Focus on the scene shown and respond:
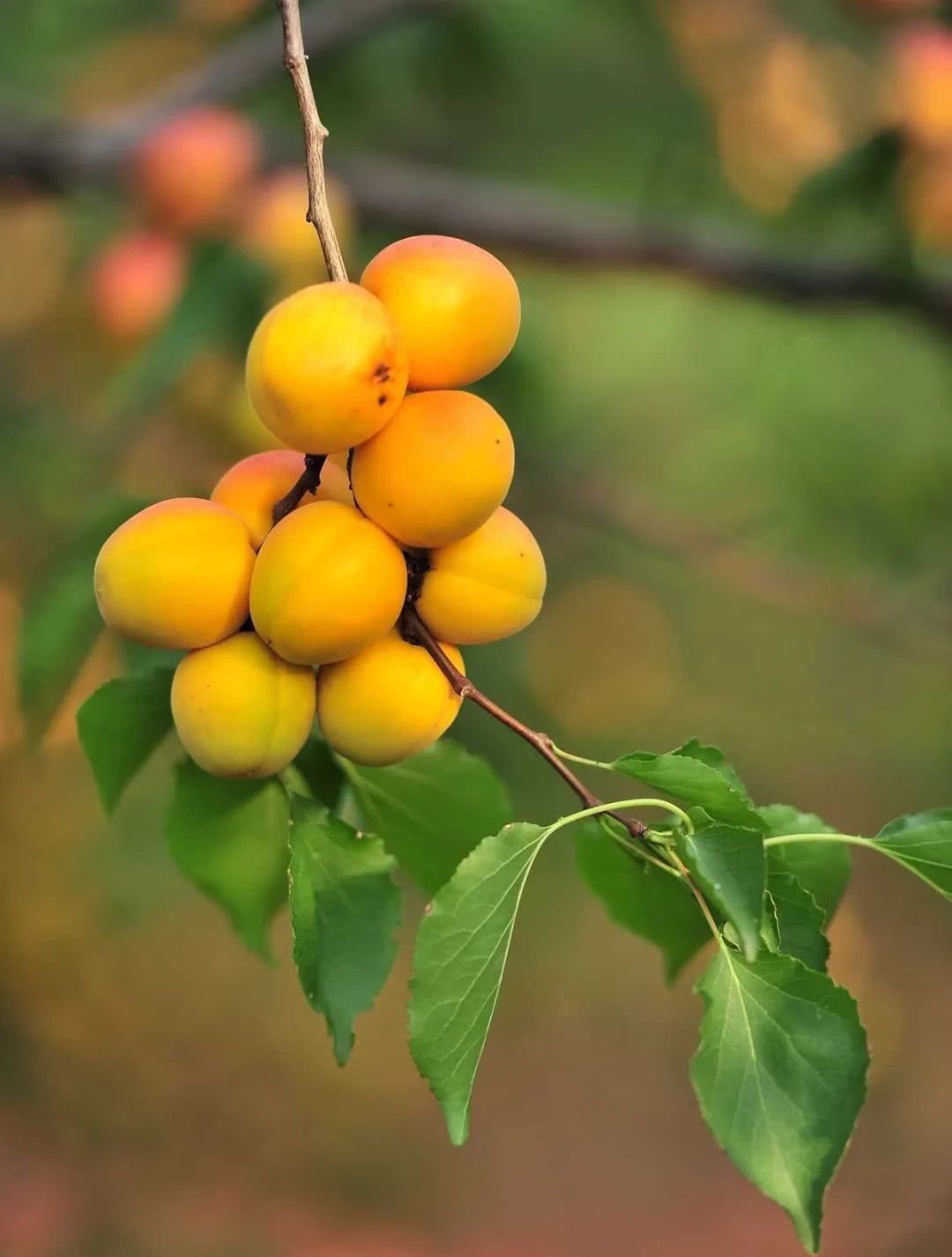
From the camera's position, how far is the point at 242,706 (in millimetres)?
485

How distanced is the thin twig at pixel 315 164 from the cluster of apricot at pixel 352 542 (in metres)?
0.01

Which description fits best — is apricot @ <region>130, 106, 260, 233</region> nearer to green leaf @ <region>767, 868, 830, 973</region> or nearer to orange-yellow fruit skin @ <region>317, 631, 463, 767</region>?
orange-yellow fruit skin @ <region>317, 631, 463, 767</region>

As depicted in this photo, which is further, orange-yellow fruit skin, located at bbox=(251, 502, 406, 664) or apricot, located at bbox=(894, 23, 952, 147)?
apricot, located at bbox=(894, 23, 952, 147)

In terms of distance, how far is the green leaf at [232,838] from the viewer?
57 cm

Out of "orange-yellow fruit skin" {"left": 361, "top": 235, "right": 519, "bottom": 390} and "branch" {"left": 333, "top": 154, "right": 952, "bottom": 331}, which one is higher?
"orange-yellow fruit skin" {"left": 361, "top": 235, "right": 519, "bottom": 390}

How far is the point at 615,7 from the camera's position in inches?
65.9

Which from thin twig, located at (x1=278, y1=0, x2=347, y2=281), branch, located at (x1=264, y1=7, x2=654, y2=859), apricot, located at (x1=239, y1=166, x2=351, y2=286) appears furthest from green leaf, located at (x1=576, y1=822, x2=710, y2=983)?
apricot, located at (x1=239, y1=166, x2=351, y2=286)

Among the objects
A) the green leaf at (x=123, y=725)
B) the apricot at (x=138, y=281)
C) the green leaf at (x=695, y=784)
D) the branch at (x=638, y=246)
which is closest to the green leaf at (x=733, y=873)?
the green leaf at (x=695, y=784)

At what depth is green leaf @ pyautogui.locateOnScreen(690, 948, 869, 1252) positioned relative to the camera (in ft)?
1.37

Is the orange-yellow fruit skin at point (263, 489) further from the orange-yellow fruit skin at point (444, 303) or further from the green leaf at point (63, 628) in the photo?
the green leaf at point (63, 628)

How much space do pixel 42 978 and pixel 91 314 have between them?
4.80ft

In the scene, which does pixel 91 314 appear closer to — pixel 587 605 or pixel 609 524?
pixel 609 524

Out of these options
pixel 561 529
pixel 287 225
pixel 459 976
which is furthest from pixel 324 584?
pixel 561 529

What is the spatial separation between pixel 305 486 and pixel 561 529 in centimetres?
194
